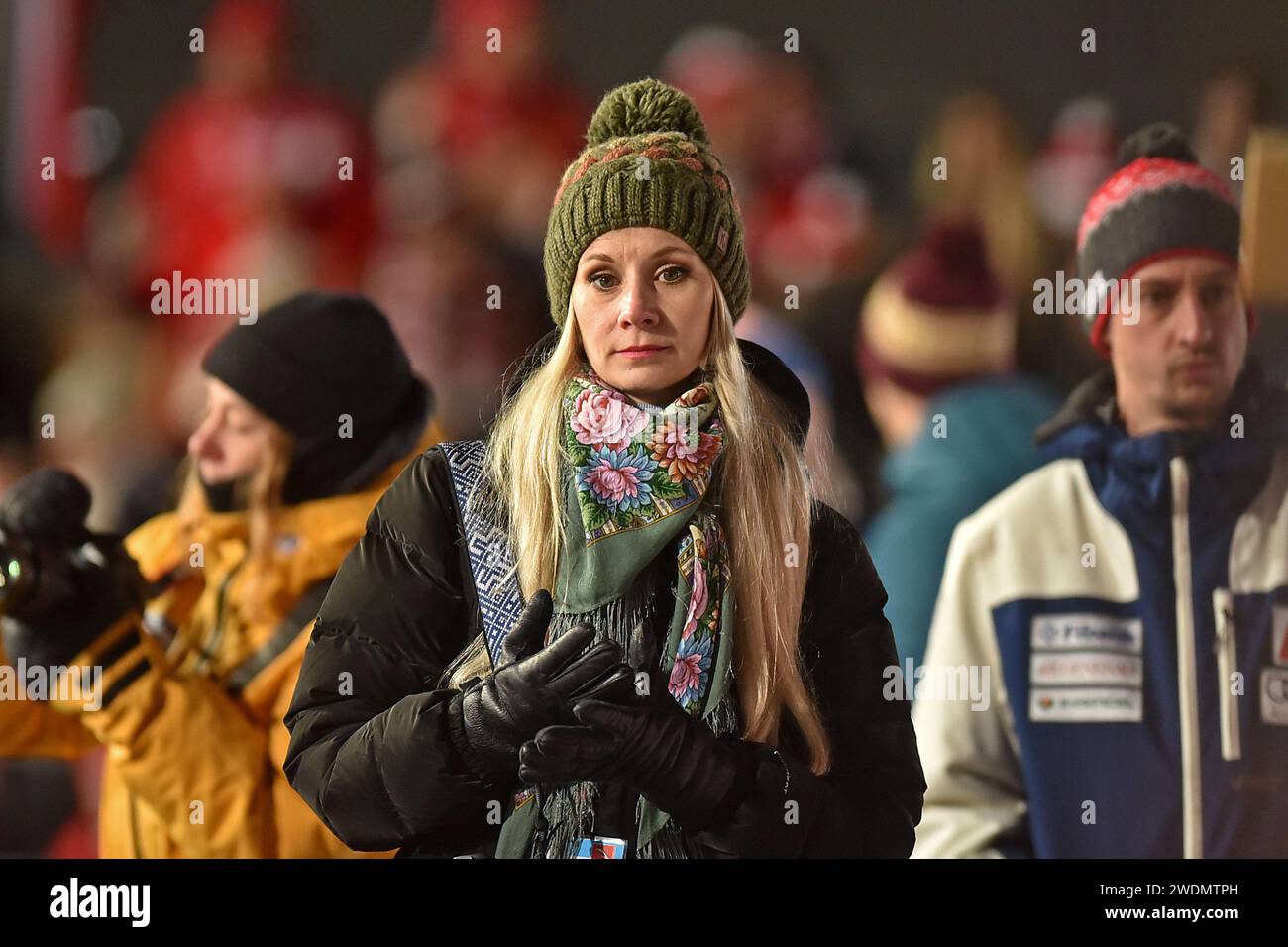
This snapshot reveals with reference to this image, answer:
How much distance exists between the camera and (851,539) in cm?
242

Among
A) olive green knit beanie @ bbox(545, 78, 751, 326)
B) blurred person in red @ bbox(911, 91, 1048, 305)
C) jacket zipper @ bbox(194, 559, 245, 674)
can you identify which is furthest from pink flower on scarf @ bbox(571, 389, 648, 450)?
blurred person in red @ bbox(911, 91, 1048, 305)

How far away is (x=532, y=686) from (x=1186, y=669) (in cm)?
129

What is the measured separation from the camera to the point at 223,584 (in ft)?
9.46

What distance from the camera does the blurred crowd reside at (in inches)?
120

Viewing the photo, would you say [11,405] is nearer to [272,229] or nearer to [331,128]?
[272,229]

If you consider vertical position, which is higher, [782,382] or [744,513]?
[782,382]

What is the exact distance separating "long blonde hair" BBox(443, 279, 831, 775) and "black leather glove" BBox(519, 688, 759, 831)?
3.8 inches

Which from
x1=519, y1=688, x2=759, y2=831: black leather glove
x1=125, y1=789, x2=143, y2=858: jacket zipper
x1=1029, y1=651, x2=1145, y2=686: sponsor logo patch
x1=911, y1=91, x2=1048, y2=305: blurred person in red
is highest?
x1=911, y1=91, x2=1048, y2=305: blurred person in red

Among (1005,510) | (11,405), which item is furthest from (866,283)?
(11,405)

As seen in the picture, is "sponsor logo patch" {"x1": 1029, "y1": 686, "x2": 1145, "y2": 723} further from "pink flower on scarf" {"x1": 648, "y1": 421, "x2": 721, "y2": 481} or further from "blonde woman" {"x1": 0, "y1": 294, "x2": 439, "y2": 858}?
"blonde woman" {"x1": 0, "y1": 294, "x2": 439, "y2": 858}

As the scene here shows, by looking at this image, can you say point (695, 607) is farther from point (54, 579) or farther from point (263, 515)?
point (54, 579)

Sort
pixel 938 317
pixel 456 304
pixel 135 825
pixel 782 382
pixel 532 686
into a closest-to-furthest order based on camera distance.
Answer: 1. pixel 532 686
2. pixel 782 382
3. pixel 135 825
4. pixel 456 304
5. pixel 938 317

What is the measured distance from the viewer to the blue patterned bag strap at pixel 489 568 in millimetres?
2291

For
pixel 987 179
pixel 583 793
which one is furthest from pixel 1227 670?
pixel 583 793
